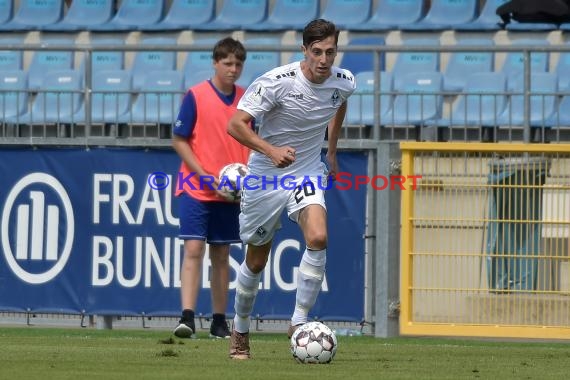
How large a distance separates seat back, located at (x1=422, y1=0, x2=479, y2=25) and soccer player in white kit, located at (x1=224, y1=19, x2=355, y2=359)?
9610 millimetres

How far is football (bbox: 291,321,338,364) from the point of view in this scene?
778cm

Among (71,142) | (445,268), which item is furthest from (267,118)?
(71,142)

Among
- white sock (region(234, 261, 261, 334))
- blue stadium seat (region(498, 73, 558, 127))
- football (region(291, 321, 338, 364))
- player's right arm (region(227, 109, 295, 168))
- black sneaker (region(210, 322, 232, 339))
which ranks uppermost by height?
blue stadium seat (region(498, 73, 558, 127))

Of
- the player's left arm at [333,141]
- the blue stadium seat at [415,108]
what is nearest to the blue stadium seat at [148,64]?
the blue stadium seat at [415,108]

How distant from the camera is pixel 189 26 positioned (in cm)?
1880

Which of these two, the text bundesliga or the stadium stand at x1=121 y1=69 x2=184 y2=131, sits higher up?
the stadium stand at x1=121 y1=69 x2=184 y2=131

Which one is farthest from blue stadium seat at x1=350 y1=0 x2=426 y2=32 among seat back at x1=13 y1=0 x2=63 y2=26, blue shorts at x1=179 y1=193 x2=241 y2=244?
blue shorts at x1=179 y1=193 x2=241 y2=244

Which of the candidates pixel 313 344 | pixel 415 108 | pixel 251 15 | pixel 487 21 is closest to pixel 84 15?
pixel 251 15

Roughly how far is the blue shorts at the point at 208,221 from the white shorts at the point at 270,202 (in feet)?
6.69

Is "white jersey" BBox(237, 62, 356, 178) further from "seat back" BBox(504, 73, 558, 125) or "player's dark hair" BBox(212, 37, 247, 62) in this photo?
"seat back" BBox(504, 73, 558, 125)

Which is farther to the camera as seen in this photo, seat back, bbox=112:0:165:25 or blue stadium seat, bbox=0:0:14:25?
blue stadium seat, bbox=0:0:14:25

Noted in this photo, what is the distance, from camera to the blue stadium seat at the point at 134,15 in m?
19.2

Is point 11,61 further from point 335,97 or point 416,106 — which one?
point 335,97

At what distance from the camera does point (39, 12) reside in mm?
19953
